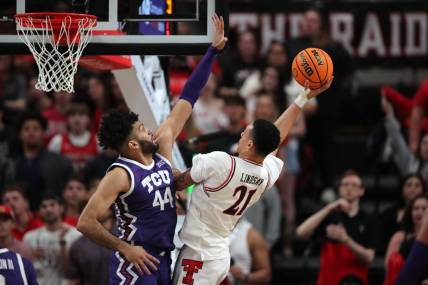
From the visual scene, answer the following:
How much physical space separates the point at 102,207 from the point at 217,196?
0.88 metres

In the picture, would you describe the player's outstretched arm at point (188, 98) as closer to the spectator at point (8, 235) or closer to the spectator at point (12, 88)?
the spectator at point (8, 235)

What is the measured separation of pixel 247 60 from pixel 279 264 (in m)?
2.92

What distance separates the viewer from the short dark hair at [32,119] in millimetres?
13359

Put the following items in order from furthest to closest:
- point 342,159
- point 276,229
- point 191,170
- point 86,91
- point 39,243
Answer: point 342,159, point 86,91, point 276,229, point 39,243, point 191,170

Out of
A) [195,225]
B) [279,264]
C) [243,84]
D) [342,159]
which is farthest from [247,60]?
[195,225]

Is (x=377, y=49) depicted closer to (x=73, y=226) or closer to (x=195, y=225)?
(x=73, y=226)

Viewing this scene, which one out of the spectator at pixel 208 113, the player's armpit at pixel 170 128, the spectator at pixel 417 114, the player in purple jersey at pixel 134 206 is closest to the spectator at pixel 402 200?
the spectator at pixel 417 114

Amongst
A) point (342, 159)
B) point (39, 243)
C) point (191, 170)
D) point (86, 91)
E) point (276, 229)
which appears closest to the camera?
point (191, 170)

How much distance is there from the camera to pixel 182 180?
890cm

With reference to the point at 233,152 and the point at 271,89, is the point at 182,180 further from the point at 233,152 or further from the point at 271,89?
the point at 271,89

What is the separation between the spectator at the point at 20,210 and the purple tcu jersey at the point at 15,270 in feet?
10.2

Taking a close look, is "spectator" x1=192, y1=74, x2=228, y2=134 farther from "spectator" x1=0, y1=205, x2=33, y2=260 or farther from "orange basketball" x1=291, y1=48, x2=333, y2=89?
"orange basketball" x1=291, y1=48, x2=333, y2=89

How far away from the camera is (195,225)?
29.1ft

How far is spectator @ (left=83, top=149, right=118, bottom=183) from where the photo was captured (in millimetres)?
13305
